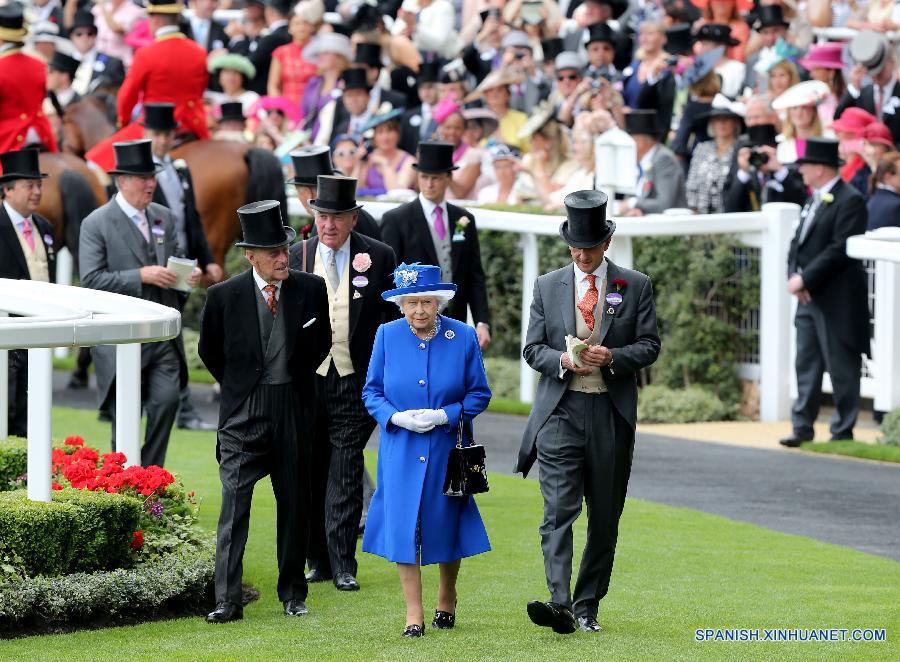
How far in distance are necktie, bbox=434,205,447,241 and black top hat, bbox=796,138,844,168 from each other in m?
3.50

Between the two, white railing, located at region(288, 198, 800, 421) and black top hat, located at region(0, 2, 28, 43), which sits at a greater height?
black top hat, located at region(0, 2, 28, 43)

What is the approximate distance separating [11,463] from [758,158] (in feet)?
24.5

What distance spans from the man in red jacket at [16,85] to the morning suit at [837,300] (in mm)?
5994

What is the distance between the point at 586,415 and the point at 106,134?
9.84 m

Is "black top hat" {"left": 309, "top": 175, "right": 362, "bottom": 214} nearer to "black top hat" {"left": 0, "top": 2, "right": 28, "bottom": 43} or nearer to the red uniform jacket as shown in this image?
the red uniform jacket

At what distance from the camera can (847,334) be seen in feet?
43.0

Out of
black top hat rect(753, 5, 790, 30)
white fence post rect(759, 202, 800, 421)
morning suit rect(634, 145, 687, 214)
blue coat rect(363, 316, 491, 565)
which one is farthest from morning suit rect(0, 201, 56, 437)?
black top hat rect(753, 5, 790, 30)

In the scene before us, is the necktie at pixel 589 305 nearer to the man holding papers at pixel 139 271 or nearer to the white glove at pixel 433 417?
the white glove at pixel 433 417

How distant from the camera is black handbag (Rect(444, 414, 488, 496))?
7703 millimetres

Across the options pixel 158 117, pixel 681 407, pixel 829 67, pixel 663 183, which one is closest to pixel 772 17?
pixel 829 67

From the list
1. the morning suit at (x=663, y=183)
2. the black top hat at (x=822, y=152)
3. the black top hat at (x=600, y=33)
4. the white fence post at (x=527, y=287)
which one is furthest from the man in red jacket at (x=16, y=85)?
the black top hat at (x=822, y=152)

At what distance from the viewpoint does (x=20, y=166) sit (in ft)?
36.8

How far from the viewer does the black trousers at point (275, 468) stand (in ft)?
26.6

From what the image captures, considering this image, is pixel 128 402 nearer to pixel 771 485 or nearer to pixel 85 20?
pixel 771 485
